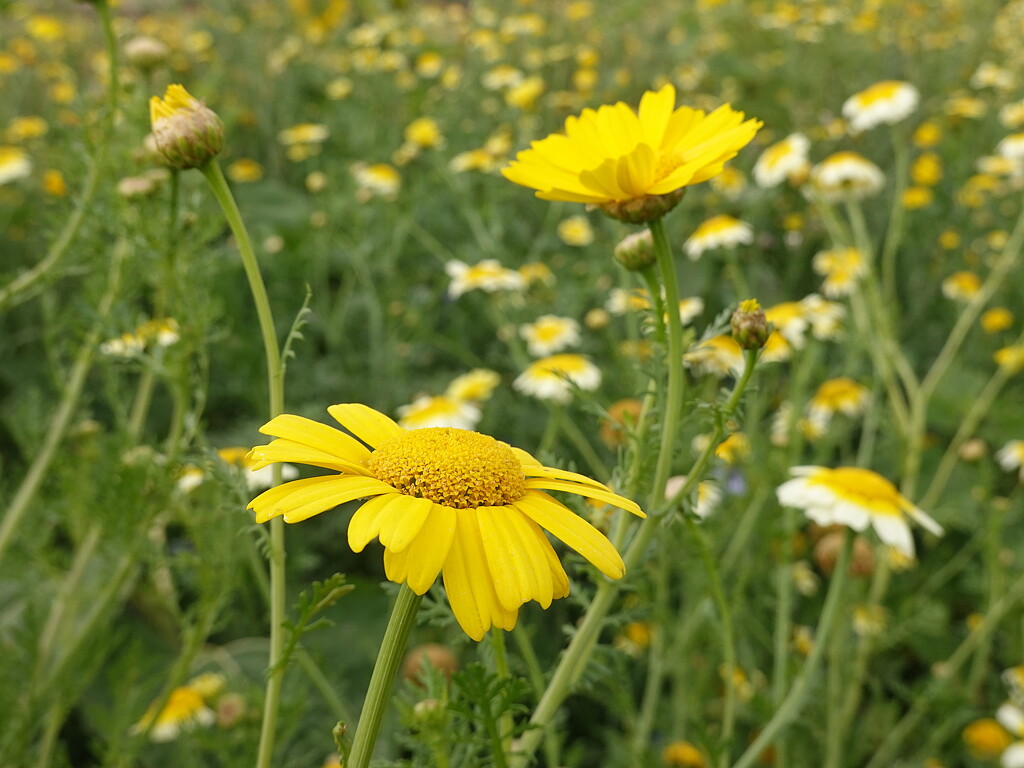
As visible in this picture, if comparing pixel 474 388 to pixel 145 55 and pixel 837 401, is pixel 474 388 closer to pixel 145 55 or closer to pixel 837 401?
pixel 837 401

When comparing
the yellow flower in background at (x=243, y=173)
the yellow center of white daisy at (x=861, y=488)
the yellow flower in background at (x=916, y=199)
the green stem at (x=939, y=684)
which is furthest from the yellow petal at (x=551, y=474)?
the yellow flower in background at (x=243, y=173)

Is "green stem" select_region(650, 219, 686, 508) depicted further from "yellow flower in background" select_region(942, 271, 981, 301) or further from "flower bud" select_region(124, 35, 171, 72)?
"yellow flower in background" select_region(942, 271, 981, 301)

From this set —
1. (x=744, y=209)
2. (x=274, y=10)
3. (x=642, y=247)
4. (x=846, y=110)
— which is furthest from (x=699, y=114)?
(x=274, y=10)

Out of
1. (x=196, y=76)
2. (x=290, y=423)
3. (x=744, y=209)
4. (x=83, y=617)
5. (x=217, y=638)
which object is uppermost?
(x=290, y=423)

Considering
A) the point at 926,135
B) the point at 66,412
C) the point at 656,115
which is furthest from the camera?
the point at 926,135

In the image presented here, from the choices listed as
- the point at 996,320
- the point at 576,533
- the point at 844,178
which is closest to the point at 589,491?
the point at 576,533

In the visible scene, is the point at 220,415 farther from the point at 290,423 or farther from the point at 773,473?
the point at 290,423

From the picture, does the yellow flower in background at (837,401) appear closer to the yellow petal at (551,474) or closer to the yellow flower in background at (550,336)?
the yellow flower in background at (550,336)
